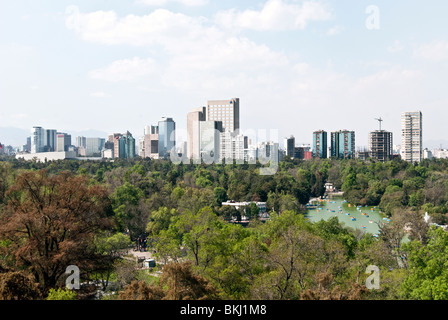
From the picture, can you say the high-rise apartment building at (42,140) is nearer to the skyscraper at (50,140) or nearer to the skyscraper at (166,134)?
the skyscraper at (50,140)

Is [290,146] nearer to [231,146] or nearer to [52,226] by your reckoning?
[231,146]

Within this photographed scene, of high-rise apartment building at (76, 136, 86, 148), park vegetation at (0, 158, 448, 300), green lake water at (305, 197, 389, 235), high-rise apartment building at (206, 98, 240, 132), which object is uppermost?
high-rise apartment building at (206, 98, 240, 132)

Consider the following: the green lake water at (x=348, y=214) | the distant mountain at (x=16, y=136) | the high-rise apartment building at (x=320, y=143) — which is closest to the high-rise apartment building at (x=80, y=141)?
the distant mountain at (x=16, y=136)

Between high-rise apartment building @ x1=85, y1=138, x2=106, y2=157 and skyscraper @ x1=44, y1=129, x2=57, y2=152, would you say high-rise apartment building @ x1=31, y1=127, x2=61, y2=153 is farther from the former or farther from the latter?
high-rise apartment building @ x1=85, y1=138, x2=106, y2=157

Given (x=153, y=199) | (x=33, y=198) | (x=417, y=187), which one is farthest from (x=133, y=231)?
(x=417, y=187)

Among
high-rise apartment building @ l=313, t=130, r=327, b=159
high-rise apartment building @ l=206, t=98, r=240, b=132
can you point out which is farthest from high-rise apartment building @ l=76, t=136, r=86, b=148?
high-rise apartment building @ l=313, t=130, r=327, b=159

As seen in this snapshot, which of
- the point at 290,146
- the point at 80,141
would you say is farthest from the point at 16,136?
the point at 290,146
